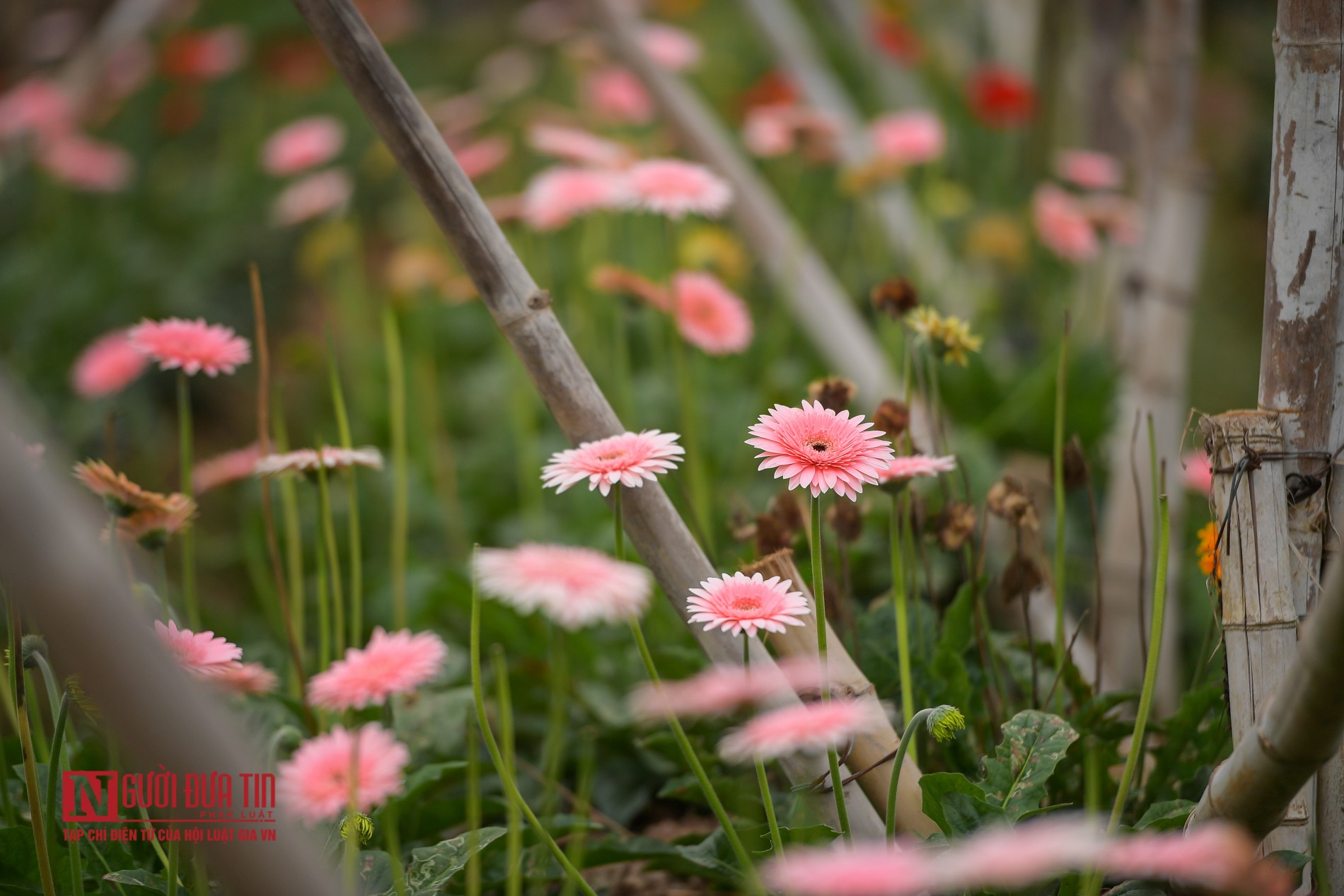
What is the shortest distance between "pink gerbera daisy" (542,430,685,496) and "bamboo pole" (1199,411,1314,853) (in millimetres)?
279

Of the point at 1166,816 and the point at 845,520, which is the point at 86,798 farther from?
the point at 1166,816

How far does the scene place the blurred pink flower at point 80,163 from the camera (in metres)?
1.48

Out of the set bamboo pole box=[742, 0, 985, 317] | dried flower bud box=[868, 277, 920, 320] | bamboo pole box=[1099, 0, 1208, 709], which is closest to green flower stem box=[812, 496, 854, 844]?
dried flower bud box=[868, 277, 920, 320]

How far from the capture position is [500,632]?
0.92 m

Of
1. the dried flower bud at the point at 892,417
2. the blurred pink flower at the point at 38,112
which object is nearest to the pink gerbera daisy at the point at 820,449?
the dried flower bud at the point at 892,417

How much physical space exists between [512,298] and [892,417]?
10.4 inches

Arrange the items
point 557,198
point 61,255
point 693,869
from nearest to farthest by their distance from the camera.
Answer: point 693,869 → point 557,198 → point 61,255

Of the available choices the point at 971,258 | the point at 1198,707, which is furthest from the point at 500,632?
the point at 971,258

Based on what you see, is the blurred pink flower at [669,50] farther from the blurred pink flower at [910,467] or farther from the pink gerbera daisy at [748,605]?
the pink gerbera daisy at [748,605]

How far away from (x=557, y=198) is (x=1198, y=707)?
0.68 metres

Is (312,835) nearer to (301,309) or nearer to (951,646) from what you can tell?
(951,646)

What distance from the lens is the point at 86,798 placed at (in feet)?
1.84

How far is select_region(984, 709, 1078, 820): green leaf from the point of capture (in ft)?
1.69

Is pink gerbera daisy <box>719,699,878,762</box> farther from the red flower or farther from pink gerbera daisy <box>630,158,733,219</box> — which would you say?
the red flower
